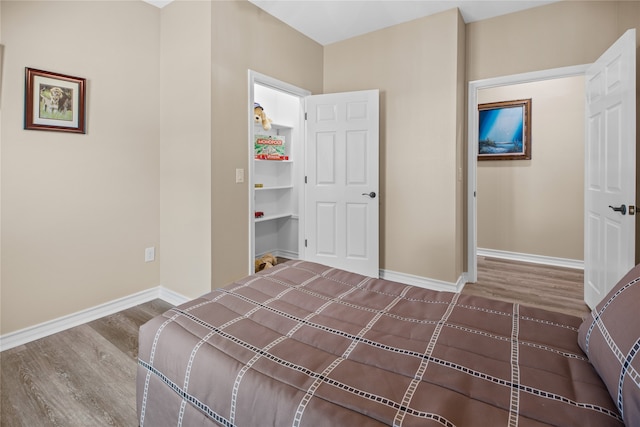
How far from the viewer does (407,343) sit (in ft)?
3.58

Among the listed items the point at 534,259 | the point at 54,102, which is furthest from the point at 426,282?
the point at 54,102

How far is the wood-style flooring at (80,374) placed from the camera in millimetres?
1626

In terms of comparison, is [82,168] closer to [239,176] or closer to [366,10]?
[239,176]

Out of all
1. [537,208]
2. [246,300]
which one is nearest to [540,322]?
[246,300]

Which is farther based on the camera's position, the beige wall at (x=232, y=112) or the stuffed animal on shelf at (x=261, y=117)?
the stuffed animal on shelf at (x=261, y=117)

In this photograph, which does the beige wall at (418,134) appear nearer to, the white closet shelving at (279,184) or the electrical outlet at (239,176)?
the white closet shelving at (279,184)

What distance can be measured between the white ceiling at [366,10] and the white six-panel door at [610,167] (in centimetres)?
103

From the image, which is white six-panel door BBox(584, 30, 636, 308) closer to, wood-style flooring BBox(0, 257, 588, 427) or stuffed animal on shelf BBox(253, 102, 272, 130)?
wood-style flooring BBox(0, 257, 588, 427)

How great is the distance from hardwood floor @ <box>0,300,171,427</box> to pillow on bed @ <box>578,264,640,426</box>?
188cm

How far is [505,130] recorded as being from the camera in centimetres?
458

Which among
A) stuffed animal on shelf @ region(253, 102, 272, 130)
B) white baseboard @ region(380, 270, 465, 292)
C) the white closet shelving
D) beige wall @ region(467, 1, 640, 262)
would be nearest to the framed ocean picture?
beige wall @ region(467, 1, 640, 262)

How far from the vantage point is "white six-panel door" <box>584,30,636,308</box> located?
86.7 inches

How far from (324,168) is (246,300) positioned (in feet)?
8.09

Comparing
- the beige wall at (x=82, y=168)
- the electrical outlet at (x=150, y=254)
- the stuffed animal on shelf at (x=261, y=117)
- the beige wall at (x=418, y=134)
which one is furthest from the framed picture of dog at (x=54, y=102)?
the beige wall at (x=418, y=134)
